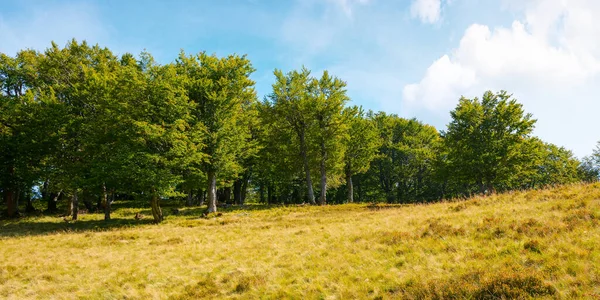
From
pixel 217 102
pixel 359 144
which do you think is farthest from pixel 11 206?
pixel 359 144

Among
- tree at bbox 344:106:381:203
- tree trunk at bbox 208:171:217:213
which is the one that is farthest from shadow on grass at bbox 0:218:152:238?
tree at bbox 344:106:381:203

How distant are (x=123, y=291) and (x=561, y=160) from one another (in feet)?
272

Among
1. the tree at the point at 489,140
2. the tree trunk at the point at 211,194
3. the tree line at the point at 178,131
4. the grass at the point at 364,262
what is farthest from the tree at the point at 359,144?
the grass at the point at 364,262

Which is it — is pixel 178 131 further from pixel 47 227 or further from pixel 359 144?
pixel 359 144

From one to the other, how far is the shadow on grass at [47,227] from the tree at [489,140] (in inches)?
1546

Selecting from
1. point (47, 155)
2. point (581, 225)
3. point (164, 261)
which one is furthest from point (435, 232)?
point (47, 155)

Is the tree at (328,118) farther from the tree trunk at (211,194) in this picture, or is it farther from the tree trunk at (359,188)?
the tree trunk at (359,188)

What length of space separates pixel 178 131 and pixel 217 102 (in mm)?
6540

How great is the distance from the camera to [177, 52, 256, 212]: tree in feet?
107

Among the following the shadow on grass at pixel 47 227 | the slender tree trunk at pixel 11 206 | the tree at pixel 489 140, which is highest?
the tree at pixel 489 140

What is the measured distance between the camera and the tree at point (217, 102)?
1280 inches

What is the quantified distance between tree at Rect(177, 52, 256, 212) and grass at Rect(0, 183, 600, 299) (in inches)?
579

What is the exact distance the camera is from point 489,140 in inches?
1599

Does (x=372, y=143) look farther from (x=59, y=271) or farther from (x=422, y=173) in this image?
(x=59, y=271)
